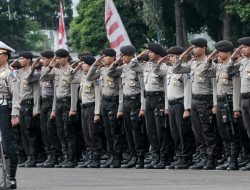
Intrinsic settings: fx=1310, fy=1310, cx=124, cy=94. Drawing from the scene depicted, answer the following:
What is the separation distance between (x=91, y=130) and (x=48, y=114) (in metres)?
1.10

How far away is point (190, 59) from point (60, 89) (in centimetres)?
263

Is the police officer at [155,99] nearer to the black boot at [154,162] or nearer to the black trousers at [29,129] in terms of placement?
the black boot at [154,162]

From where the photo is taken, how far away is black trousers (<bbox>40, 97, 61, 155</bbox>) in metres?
23.1

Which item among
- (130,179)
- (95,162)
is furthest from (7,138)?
(95,162)

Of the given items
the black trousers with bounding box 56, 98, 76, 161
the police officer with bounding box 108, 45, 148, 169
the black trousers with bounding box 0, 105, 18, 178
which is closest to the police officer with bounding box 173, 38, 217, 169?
the police officer with bounding box 108, 45, 148, 169

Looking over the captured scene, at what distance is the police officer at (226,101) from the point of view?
19.9 m

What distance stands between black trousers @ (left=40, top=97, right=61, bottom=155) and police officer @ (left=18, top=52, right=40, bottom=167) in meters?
0.15

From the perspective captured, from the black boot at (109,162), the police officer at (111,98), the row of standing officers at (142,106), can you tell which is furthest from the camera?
the black boot at (109,162)

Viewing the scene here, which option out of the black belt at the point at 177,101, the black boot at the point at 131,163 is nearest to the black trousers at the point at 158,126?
the black belt at the point at 177,101

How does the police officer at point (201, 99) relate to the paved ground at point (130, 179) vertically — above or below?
above

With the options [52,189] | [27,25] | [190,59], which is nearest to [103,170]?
[190,59]

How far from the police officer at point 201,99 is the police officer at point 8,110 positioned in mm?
4025

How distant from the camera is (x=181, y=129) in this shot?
20906 mm

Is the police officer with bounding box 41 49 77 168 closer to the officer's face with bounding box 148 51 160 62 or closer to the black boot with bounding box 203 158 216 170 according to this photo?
the officer's face with bounding box 148 51 160 62
